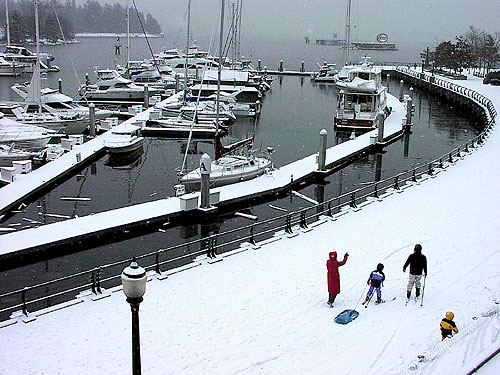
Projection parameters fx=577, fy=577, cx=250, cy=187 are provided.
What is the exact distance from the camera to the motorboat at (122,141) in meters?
35.2

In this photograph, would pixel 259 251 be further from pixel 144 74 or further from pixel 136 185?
pixel 144 74

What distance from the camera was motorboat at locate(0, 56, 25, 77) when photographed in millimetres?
96188

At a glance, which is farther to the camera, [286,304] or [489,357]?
[286,304]

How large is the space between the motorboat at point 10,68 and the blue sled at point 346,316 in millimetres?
94780

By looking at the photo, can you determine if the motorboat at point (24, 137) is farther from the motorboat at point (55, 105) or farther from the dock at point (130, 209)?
the motorboat at point (55, 105)

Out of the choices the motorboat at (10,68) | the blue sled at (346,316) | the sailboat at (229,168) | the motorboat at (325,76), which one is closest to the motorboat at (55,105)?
the sailboat at (229,168)

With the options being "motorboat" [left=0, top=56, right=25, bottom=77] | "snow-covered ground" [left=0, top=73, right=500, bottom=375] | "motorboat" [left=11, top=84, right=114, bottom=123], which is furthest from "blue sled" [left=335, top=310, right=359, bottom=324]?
"motorboat" [left=0, top=56, right=25, bottom=77]

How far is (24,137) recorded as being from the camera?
1315 inches

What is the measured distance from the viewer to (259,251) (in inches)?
680

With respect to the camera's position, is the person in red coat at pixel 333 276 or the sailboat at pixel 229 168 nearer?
the person in red coat at pixel 333 276

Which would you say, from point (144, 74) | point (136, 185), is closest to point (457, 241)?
point (136, 185)

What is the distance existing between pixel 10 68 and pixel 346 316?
99.7 m

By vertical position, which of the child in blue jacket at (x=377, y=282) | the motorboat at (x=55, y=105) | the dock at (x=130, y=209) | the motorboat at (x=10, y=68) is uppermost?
the motorboat at (x=10, y=68)

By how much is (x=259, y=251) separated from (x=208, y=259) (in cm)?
171
